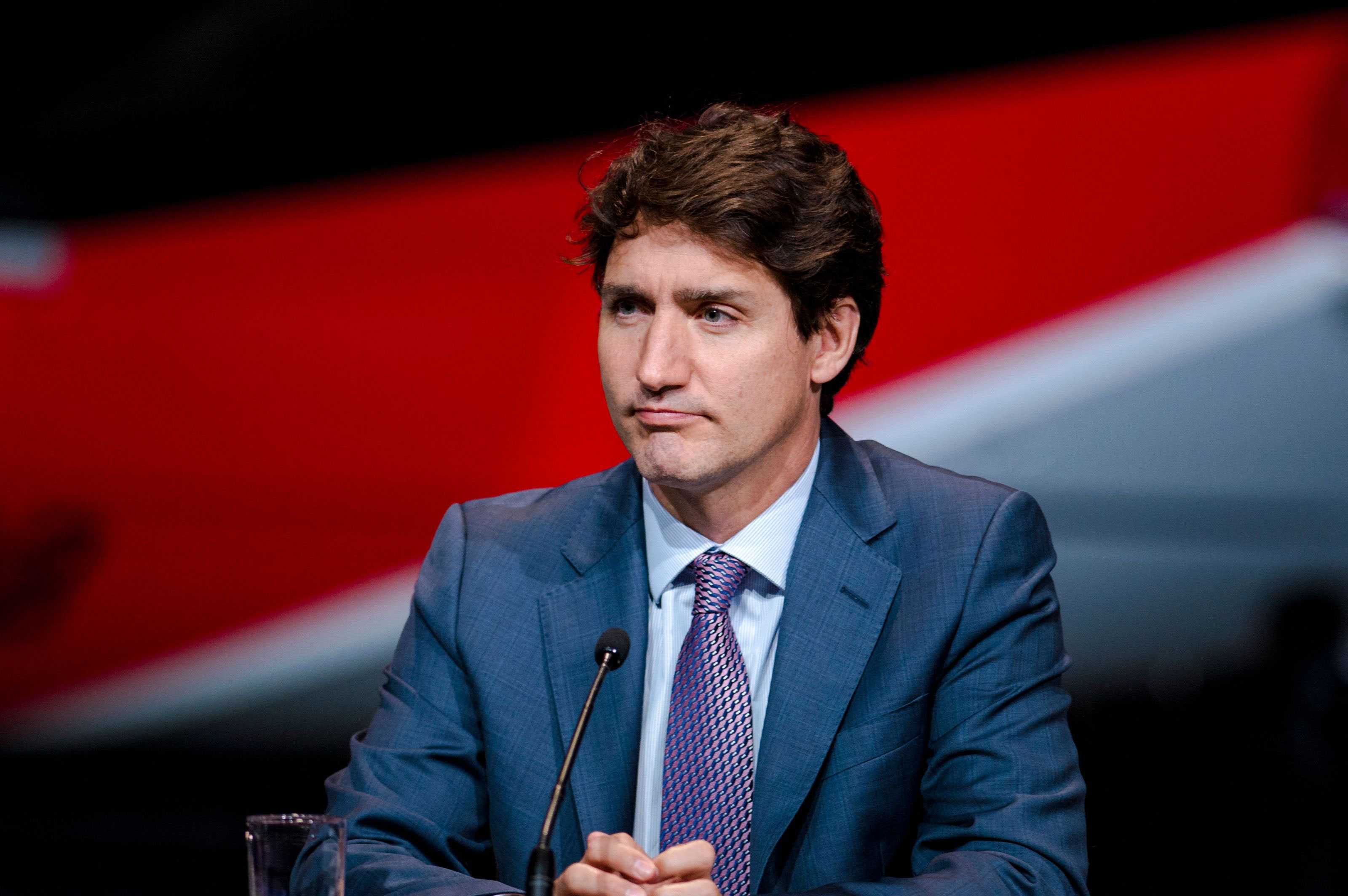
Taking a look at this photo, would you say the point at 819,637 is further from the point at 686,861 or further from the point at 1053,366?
the point at 1053,366

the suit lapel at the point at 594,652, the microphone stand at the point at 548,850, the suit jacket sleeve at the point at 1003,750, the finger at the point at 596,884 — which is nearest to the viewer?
the microphone stand at the point at 548,850

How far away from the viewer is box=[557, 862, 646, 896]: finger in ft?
4.12

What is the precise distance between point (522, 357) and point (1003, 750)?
7.11 feet

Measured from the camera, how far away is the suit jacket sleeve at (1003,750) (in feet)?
4.70

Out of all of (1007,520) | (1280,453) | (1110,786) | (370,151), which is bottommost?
(1110,786)

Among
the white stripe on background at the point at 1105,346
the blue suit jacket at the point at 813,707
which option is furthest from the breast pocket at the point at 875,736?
the white stripe on background at the point at 1105,346

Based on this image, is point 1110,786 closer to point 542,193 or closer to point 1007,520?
point 1007,520

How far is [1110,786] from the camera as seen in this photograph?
2695mm

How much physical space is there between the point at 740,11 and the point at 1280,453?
1.69m

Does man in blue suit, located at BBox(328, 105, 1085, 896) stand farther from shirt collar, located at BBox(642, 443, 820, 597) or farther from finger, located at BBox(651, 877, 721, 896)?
finger, located at BBox(651, 877, 721, 896)

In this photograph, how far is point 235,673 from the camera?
3.70m

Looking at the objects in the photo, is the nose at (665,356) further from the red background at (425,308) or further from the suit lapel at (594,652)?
the red background at (425,308)

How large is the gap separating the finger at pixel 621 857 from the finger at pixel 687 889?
16 mm

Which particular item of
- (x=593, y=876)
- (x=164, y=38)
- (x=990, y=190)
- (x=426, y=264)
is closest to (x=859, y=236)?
(x=593, y=876)
